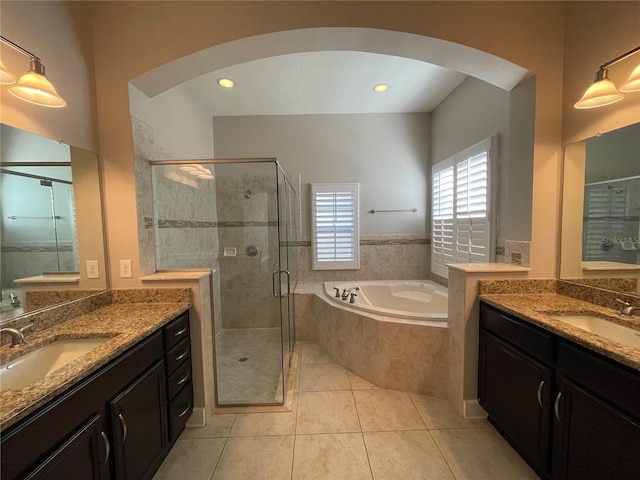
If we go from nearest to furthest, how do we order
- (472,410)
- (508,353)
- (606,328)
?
(606,328) → (508,353) → (472,410)

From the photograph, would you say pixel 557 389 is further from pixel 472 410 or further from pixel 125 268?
pixel 125 268

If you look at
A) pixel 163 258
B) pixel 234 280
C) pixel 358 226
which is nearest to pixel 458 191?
pixel 358 226

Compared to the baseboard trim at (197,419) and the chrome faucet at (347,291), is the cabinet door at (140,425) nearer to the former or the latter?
the baseboard trim at (197,419)

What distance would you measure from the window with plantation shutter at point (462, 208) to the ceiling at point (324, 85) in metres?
0.86

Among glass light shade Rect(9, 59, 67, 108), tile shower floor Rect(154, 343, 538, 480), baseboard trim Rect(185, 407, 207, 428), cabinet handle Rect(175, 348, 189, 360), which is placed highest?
glass light shade Rect(9, 59, 67, 108)

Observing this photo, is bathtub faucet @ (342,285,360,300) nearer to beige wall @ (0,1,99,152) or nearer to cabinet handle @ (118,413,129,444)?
cabinet handle @ (118,413,129,444)

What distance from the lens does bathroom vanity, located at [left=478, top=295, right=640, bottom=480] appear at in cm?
98

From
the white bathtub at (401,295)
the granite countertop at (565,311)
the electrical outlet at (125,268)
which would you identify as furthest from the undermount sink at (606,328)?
the electrical outlet at (125,268)

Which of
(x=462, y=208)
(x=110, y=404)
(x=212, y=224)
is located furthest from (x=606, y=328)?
(x=212, y=224)

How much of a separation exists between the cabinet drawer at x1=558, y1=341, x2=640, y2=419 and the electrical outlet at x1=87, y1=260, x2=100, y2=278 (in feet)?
8.57

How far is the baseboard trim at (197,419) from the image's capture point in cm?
184

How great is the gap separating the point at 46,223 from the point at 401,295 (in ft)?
10.8

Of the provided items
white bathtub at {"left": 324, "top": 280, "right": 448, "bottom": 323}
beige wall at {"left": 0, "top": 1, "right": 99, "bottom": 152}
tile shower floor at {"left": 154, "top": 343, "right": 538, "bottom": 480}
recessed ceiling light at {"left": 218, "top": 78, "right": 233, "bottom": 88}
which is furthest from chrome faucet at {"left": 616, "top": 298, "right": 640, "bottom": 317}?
recessed ceiling light at {"left": 218, "top": 78, "right": 233, "bottom": 88}

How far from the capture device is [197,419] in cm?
185
